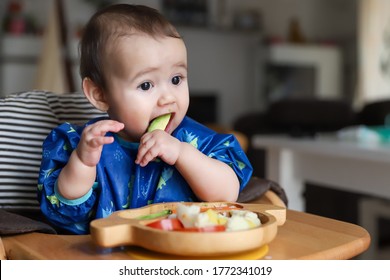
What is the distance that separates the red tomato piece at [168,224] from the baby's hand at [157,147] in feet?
0.41

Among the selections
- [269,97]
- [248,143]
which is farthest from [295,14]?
[248,143]

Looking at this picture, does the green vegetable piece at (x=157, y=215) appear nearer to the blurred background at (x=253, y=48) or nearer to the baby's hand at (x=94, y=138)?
the baby's hand at (x=94, y=138)

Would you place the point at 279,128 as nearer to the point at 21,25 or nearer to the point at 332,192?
the point at 332,192

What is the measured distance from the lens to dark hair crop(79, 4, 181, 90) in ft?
2.50

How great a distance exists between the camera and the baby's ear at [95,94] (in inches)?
32.2

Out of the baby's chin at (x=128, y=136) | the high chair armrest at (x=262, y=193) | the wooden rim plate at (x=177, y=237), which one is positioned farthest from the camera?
the high chair armrest at (x=262, y=193)

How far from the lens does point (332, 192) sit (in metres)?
2.13

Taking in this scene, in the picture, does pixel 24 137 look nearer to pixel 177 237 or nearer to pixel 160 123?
pixel 160 123

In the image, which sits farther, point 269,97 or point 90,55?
point 269,97

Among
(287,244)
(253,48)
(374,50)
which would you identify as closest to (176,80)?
(287,244)

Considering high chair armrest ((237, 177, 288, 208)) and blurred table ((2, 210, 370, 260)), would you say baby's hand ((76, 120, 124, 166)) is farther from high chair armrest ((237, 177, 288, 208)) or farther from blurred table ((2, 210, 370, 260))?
high chair armrest ((237, 177, 288, 208))

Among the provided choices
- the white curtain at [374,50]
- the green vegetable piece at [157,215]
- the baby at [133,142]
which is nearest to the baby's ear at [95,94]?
the baby at [133,142]

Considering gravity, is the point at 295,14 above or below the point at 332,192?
Result: above
